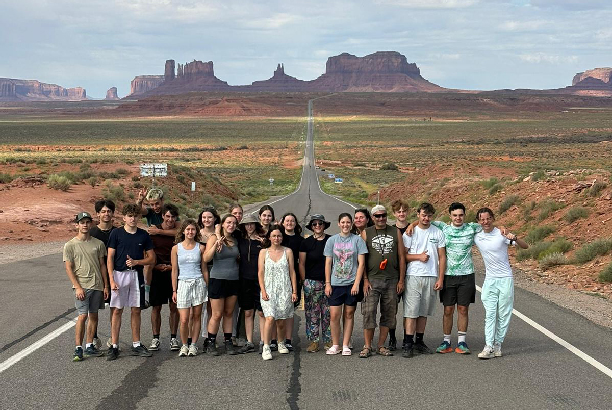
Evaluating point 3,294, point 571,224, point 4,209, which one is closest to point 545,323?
point 3,294

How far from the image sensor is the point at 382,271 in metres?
8.42

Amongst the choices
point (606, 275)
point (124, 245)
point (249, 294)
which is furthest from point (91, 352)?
point (606, 275)

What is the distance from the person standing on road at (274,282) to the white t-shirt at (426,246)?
1.32 m

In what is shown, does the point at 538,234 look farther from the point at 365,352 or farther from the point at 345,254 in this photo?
the point at 345,254

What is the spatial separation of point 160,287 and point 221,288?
2.43ft

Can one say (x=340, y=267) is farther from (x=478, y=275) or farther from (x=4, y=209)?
(x=4, y=209)

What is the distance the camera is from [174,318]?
8.87 m

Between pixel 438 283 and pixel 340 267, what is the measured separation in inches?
43.3

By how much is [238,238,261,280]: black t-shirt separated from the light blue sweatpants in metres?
2.52

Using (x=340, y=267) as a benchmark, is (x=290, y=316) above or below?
below

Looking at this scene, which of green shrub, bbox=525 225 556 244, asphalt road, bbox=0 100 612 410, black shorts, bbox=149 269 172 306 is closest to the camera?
asphalt road, bbox=0 100 612 410

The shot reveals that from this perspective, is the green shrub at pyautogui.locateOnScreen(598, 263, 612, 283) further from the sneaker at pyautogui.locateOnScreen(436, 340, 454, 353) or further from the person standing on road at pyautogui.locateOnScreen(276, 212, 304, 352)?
the person standing on road at pyautogui.locateOnScreen(276, 212, 304, 352)

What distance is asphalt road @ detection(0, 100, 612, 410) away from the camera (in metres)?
6.84

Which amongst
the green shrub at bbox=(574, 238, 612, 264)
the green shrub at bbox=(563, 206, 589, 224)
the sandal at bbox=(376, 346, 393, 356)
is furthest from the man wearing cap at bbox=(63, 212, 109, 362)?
the green shrub at bbox=(563, 206, 589, 224)
